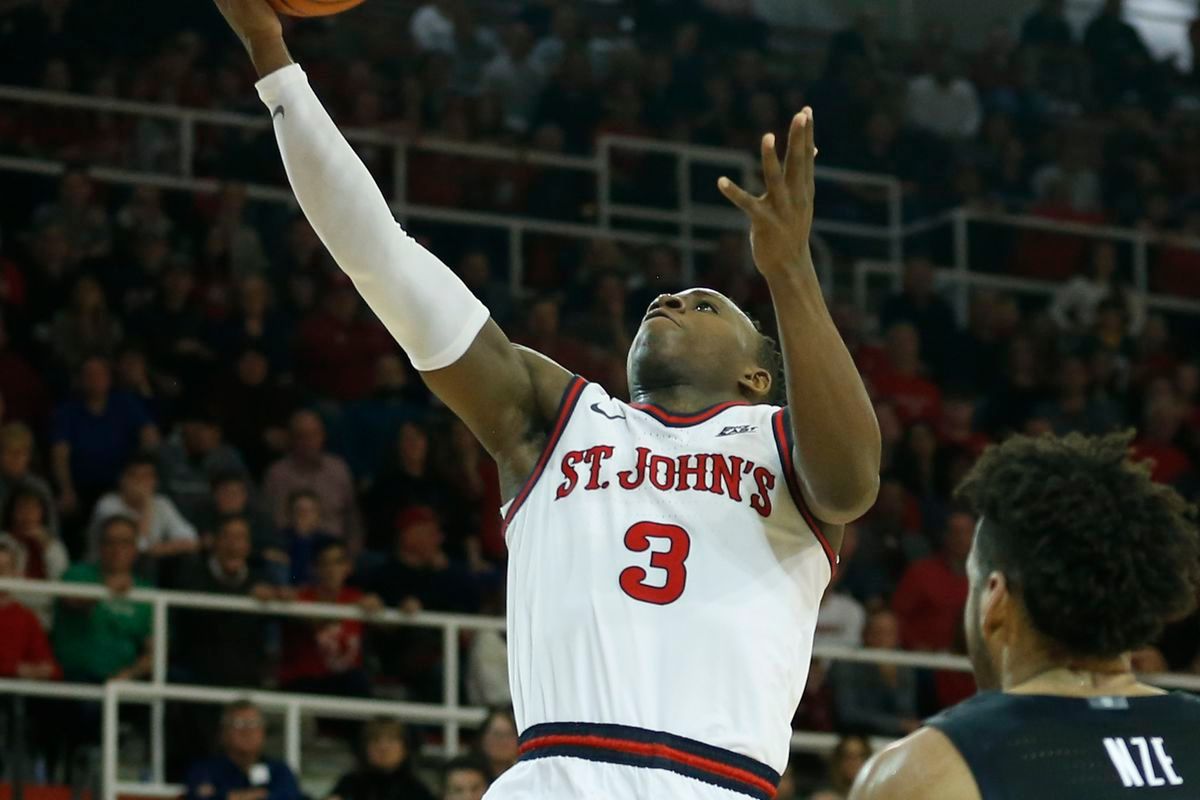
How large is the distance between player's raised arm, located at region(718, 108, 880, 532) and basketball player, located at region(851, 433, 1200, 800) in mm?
705

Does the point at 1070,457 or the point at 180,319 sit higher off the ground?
the point at 180,319

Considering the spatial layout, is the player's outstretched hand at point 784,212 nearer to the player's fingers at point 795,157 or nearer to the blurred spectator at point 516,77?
the player's fingers at point 795,157

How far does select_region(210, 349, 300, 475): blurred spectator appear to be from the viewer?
11961mm

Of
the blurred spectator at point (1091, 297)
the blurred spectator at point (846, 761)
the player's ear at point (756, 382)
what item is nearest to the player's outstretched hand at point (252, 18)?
the player's ear at point (756, 382)

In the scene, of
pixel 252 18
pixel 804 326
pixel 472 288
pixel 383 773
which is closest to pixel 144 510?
pixel 383 773

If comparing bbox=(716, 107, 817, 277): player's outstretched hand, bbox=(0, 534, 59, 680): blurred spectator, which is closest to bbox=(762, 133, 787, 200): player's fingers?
bbox=(716, 107, 817, 277): player's outstretched hand

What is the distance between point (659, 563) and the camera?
14.8 feet

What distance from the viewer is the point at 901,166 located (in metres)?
17.2

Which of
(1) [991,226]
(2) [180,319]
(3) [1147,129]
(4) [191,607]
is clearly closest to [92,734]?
(4) [191,607]

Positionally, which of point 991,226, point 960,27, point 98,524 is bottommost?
point 98,524

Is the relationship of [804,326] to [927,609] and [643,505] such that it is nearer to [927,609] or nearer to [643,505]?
[643,505]

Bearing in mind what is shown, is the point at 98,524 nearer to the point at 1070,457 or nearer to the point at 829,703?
the point at 829,703

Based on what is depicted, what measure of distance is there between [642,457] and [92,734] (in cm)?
609

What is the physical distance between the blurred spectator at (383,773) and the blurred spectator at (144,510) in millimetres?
1399
